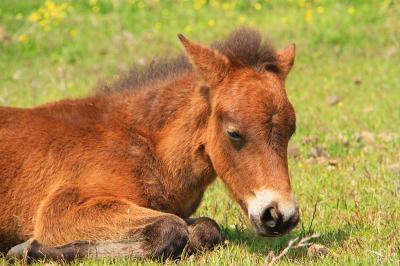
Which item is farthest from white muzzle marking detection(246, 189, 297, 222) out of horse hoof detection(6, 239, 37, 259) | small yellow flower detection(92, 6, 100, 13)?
small yellow flower detection(92, 6, 100, 13)

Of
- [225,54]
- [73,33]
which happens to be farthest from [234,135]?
[73,33]

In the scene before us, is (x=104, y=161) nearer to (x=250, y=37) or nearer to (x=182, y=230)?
(x=182, y=230)

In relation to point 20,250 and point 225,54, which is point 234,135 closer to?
point 225,54

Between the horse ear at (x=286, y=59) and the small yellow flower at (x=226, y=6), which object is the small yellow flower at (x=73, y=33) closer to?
the small yellow flower at (x=226, y=6)

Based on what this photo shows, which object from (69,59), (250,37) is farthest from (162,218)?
(69,59)

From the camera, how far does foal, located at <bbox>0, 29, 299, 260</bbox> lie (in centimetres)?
602

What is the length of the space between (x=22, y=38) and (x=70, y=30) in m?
1.23

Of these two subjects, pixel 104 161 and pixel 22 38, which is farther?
pixel 22 38

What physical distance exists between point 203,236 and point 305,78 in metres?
8.71

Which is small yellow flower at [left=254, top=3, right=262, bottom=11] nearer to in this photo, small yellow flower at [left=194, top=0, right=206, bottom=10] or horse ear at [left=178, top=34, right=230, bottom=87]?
small yellow flower at [left=194, top=0, right=206, bottom=10]

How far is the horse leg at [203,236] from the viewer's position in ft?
20.5

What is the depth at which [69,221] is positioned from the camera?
621cm

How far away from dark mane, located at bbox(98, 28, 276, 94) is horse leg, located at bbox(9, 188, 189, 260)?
1.36m

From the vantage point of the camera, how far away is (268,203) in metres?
5.77
